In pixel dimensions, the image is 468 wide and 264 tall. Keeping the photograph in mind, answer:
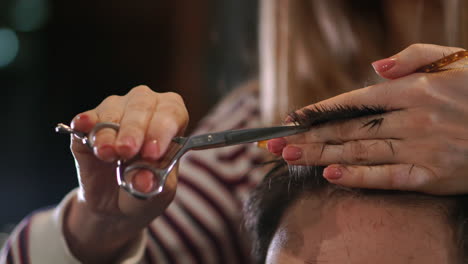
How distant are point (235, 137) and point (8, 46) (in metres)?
1.46

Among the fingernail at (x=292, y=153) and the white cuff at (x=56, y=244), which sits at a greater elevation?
the fingernail at (x=292, y=153)

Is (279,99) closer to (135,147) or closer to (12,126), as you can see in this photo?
(135,147)

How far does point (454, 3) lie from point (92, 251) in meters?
0.81

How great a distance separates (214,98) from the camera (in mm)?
1916

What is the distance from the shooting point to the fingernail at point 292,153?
1.87 feet

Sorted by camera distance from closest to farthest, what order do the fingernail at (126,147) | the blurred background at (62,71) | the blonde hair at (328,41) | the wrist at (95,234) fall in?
the fingernail at (126,147)
the wrist at (95,234)
the blonde hair at (328,41)
the blurred background at (62,71)

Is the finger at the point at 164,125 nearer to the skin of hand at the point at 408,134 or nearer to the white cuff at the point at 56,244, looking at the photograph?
the skin of hand at the point at 408,134

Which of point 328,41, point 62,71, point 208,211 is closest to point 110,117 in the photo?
point 208,211

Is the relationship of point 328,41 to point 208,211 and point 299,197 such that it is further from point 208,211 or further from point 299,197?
point 299,197

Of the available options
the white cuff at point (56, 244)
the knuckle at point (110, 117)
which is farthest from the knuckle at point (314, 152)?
the white cuff at point (56, 244)

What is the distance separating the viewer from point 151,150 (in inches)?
19.8

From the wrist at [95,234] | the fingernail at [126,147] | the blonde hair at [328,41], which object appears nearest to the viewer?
the fingernail at [126,147]

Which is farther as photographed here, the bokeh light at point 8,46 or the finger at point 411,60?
the bokeh light at point 8,46

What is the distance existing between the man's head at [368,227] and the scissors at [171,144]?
0.34ft
